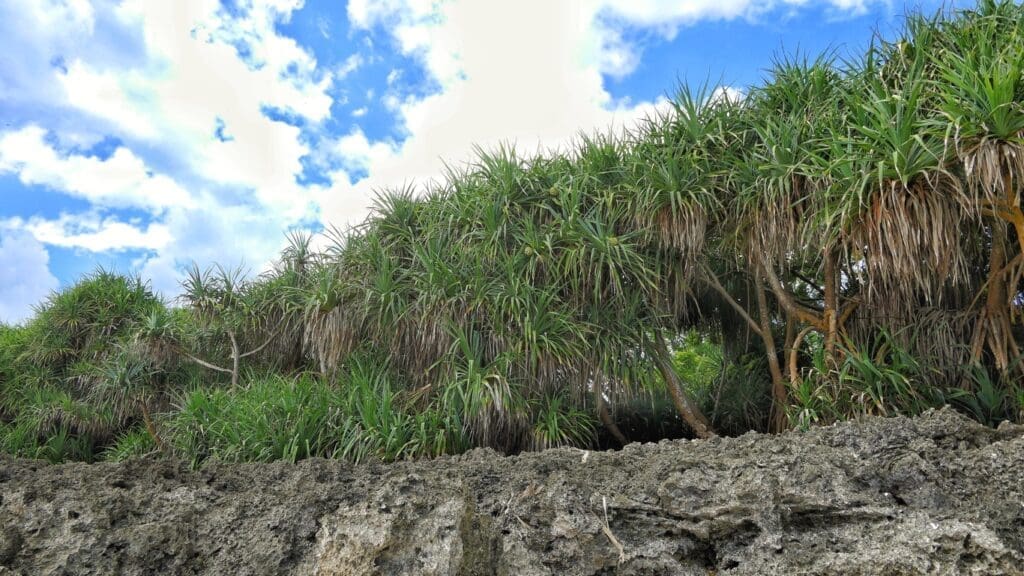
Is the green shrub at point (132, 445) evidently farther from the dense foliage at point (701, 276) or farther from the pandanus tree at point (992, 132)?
the pandanus tree at point (992, 132)

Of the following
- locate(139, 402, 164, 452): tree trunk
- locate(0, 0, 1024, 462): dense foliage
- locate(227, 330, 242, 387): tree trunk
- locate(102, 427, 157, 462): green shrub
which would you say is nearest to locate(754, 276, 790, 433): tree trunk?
locate(0, 0, 1024, 462): dense foliage

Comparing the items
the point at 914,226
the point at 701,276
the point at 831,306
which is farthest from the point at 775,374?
the point at 914,226

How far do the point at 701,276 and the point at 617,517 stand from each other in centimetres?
349

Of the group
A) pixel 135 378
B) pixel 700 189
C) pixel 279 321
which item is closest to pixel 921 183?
pixel 700 189

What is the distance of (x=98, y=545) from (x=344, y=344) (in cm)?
340

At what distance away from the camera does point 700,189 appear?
559 centimetres

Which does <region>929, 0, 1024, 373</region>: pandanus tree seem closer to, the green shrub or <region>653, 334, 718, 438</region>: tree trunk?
<region>653, 334, 718, 438</region>: tree trunk

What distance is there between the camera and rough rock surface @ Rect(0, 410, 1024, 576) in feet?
9.43

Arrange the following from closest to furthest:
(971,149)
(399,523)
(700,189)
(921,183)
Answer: (399,523)
(971,149)
(921,183)
(700,189)

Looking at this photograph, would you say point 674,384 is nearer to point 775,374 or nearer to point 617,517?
point 775,374

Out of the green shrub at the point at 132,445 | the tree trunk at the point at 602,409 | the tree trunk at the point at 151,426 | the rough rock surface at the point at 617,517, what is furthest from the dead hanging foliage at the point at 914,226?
the green shrub at the point at 132,445

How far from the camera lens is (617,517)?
3.24 metres

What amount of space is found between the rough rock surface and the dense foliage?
1.58 metres

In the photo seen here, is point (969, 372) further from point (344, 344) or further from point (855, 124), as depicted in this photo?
point (344, 344)
